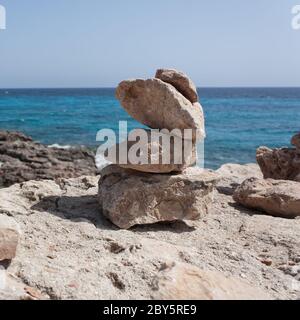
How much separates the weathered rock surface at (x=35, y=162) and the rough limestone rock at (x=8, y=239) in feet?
25.4

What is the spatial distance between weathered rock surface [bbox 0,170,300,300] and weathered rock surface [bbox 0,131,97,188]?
619cm

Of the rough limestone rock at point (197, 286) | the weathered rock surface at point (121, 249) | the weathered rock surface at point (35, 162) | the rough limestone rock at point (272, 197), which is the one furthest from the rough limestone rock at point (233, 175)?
the weathered rock surface at point (35, 162)

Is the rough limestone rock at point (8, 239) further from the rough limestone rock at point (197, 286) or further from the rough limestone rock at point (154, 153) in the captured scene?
the rough limestone rock at point (154, 153)

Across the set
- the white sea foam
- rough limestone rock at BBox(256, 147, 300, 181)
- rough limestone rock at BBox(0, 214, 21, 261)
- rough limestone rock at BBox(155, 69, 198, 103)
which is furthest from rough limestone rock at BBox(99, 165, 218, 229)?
rough limestone rock at BBox(256, 147, 300, 181)

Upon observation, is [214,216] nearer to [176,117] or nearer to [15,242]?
[176,117]

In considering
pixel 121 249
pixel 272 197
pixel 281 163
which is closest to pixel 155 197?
pixel 121 249

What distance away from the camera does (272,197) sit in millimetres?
5766

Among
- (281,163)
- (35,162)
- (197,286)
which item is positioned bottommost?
(35,162)

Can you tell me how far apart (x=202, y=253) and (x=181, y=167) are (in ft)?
3.46

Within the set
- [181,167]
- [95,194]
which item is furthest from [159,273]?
[95,194]

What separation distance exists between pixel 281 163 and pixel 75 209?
3869mm

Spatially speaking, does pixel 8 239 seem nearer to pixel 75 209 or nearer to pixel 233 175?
pixel 75 209

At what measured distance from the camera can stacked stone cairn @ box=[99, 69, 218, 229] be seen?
15.8 feet

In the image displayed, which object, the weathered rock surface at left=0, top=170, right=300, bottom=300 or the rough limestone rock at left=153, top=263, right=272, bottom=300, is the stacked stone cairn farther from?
the rough limestone rock at left=153, top=263, right=272, bottom=300
